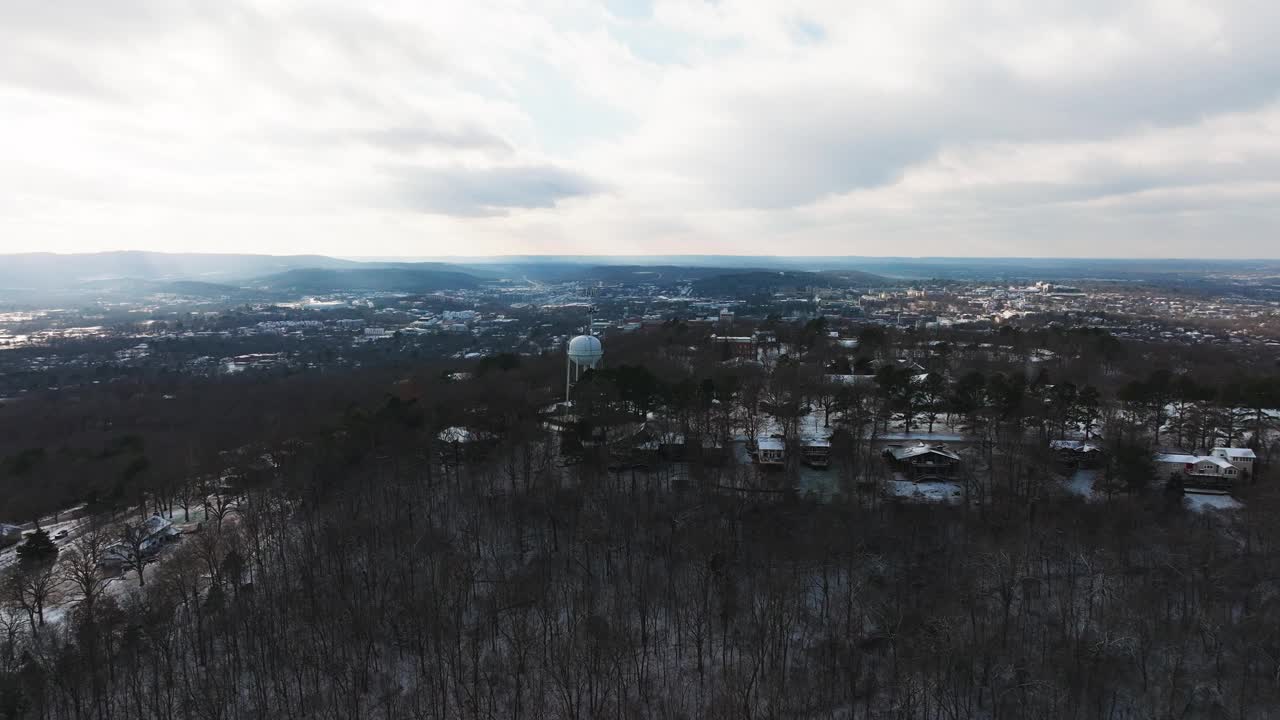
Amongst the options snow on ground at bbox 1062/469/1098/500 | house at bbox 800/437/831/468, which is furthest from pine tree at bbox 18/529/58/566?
snow on ground at bbox 1062/469/1098/500

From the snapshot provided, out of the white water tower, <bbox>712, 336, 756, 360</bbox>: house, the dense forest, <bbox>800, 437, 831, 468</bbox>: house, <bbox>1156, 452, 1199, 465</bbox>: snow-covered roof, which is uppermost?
the white water tower

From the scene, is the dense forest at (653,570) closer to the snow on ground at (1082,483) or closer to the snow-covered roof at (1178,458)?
the snow on ground at (1082,483)

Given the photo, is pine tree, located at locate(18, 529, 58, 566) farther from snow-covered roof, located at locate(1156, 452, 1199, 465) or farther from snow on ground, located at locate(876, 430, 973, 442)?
snow-covered roof, located at locate(1156, 452, 1199, 465)

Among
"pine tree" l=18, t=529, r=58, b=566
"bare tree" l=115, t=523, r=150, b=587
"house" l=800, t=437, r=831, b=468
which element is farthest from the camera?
"house" l=800, t=437, r=831, b=468

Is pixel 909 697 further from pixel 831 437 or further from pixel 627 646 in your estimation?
pixel 831 437

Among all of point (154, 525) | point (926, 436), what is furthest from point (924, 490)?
point (154, 525)

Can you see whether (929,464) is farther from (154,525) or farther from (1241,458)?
(154,525)

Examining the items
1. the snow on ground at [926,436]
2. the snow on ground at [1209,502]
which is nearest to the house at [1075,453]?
the snow on ground at [1209,502]
